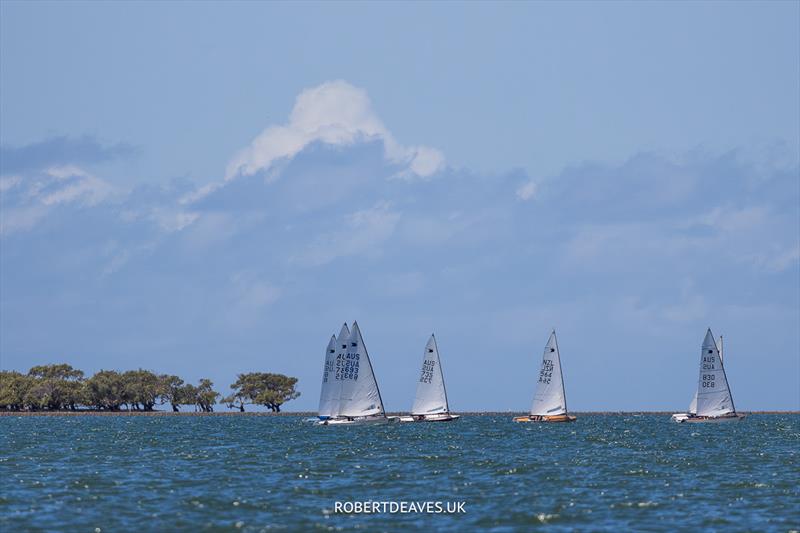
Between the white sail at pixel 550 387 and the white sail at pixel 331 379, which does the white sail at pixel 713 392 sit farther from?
the white sail at pixel 331 379

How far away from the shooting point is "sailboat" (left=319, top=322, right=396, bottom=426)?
4705 inches

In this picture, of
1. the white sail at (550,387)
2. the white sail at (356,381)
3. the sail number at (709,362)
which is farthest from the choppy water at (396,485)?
the white sail at (550,387)

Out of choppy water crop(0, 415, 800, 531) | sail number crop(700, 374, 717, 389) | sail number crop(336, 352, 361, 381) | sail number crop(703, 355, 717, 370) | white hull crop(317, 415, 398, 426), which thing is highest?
sail number crop(336, 352, 361, 381)

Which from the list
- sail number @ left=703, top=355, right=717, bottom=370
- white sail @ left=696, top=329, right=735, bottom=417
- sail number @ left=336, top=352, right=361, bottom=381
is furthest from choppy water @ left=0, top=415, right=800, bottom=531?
white sail @ left=696, top=329, right=735, bottom=417

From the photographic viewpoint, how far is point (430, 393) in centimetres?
13800

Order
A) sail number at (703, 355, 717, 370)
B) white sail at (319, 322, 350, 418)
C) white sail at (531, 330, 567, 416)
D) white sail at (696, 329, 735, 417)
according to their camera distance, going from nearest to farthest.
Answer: white sail at (319, 322, 350, 418), sail number at (703, 355, 717, 370), white sail at (696, 329, 735, 417), white sail at (531, 330, 567, 416)

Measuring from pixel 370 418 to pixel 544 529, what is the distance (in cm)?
7953

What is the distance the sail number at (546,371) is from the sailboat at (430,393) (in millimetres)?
11496

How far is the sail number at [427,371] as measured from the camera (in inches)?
5364

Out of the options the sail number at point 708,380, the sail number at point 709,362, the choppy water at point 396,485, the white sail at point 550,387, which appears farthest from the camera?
the white sail at point 550,387

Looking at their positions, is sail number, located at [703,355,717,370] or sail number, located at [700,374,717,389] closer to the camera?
sail number, located at [703,355,717,370]

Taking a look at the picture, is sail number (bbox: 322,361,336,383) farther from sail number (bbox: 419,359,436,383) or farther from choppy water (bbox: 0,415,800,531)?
choppy water (bbox: 0,415,800,531)

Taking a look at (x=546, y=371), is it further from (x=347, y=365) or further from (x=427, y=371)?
(x=347, y=365)

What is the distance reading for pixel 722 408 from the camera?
137 meters
